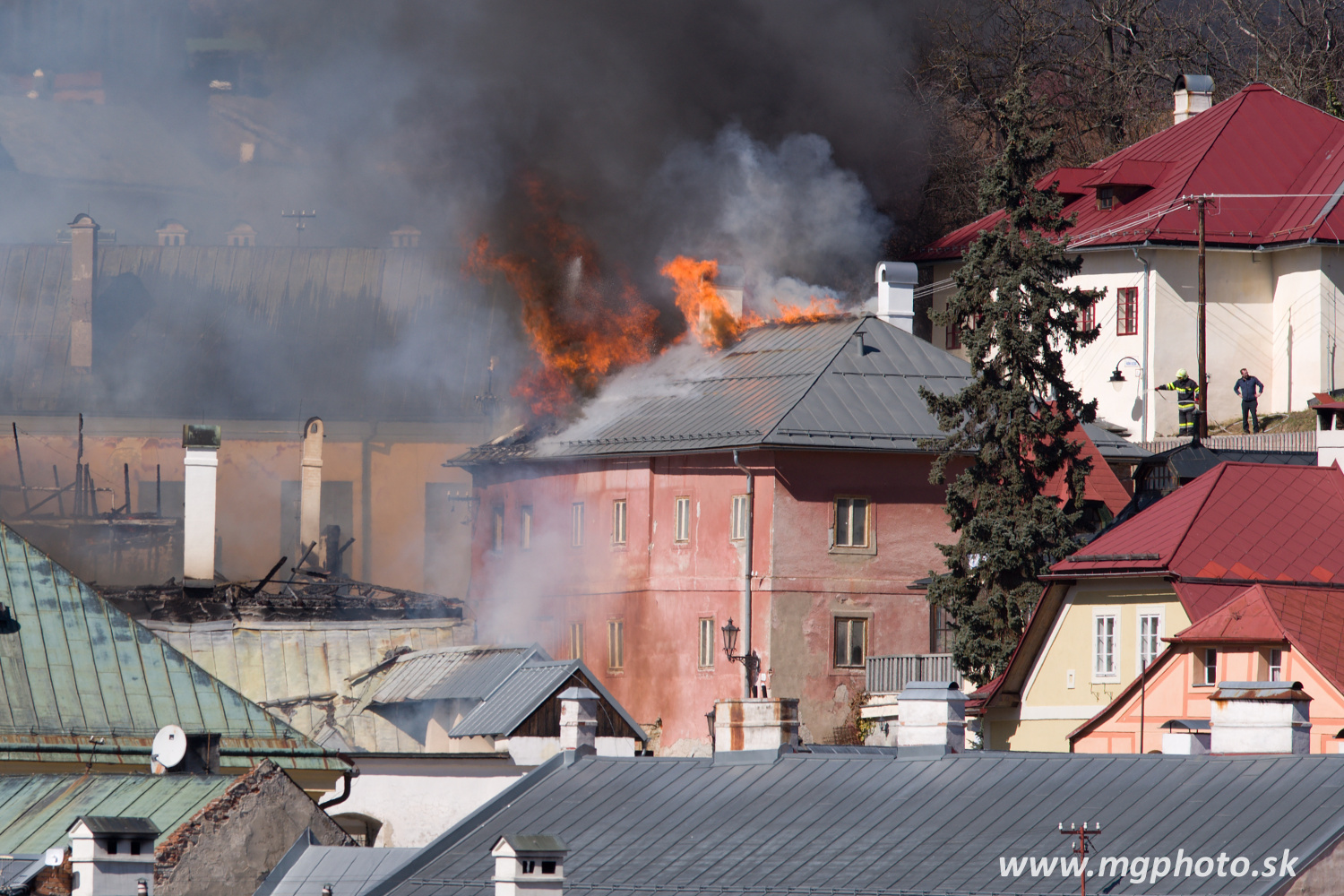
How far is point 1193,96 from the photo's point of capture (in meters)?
60.4

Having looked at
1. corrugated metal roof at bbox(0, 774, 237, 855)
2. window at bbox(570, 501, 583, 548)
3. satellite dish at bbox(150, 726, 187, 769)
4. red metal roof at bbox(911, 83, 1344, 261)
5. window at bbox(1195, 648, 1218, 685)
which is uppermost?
red metal roof at bbox(911, 83, 1344, 261)

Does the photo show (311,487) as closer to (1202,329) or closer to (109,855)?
(1202,329)

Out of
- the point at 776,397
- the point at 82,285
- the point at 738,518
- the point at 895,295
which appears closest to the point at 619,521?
the point at 738,518

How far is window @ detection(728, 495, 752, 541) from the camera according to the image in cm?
4231

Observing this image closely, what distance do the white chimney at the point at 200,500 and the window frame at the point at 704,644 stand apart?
8.61 m

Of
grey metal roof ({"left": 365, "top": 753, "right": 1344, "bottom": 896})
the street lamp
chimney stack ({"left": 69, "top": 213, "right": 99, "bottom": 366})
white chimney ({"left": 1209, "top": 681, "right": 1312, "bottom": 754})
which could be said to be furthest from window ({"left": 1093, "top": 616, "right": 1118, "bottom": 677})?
chimney stack ({"left": 69, "top": 213, "right": 99, "bottom": 366})

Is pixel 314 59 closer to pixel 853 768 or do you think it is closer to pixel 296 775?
pixel 296 775

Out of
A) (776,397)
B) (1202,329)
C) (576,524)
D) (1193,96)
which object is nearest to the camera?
(776,397)

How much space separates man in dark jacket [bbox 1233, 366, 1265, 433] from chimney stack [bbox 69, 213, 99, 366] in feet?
95.1

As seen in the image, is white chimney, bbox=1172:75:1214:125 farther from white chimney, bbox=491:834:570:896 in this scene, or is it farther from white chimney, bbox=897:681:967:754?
white chimney, bbox=491:834:570:896

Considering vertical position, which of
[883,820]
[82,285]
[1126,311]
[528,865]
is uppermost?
[82,285]

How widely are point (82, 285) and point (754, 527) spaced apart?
26985 mm

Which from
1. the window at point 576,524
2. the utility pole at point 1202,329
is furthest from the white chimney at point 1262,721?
the utility pole at point 1202,329

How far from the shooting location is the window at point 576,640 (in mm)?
45406
